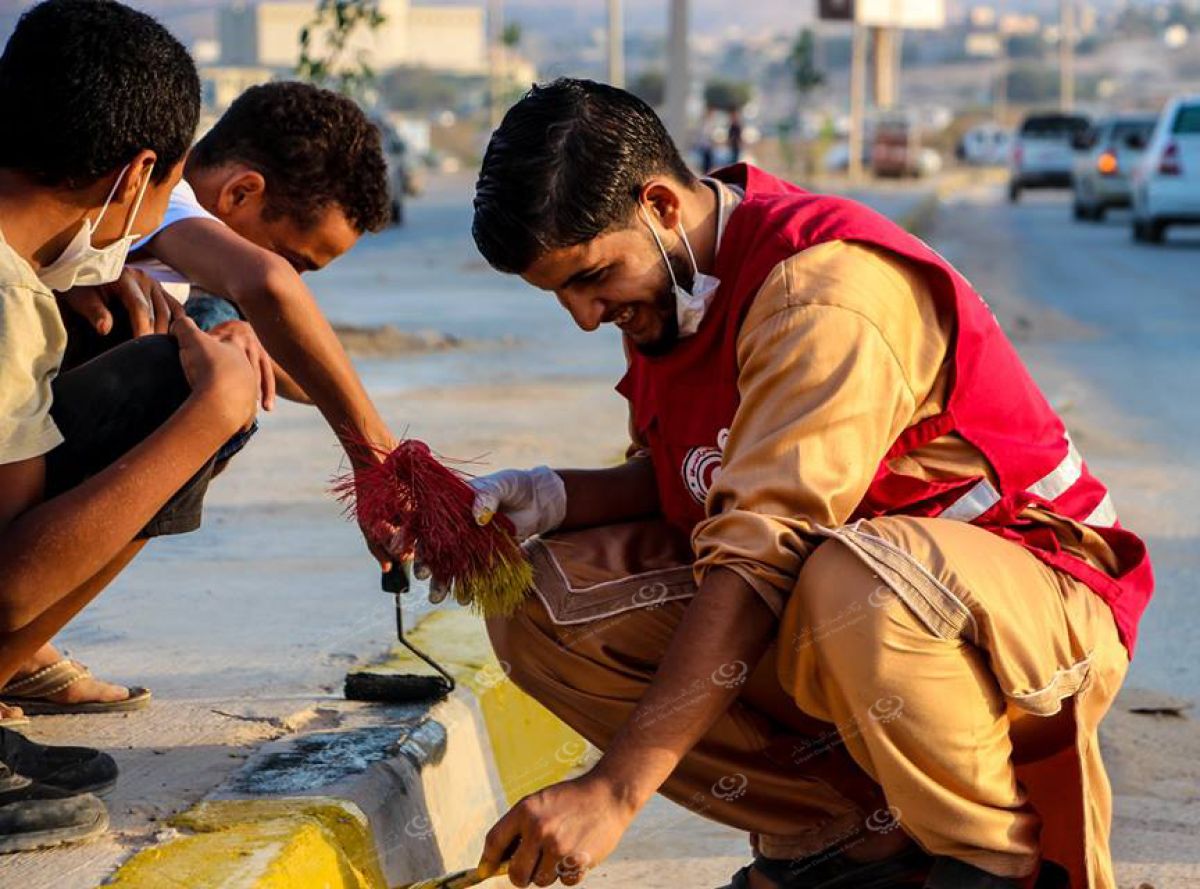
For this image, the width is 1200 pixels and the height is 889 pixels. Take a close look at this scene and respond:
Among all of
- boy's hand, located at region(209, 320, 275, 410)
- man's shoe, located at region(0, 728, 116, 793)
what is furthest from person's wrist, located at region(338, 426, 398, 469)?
man's shoe, located at region(0, 728, 116, 793)

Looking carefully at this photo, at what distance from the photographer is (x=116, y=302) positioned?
3.67 m

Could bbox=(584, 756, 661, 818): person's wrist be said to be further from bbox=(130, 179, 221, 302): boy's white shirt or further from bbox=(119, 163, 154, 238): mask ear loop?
bbox=(130, 179, 221, 302): boy's white shirt

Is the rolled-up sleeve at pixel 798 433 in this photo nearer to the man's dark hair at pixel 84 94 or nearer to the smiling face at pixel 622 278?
the smiling face at pixel 622 278

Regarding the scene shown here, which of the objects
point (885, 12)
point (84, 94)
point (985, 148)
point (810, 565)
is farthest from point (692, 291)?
point (985, 148)

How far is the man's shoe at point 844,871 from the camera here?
10.2ft

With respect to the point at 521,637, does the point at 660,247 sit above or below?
above

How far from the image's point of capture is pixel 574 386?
8.95m

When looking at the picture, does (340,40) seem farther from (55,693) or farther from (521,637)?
(521,637)

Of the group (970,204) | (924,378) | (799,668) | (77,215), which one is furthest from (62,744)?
(970,204)

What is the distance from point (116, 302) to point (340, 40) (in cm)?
755

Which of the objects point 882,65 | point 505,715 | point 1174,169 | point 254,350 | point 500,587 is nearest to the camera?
point 500,587

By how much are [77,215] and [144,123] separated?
0.60 ft

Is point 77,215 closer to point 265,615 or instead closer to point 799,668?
point 799,668

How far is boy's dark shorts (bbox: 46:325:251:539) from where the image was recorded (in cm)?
306
